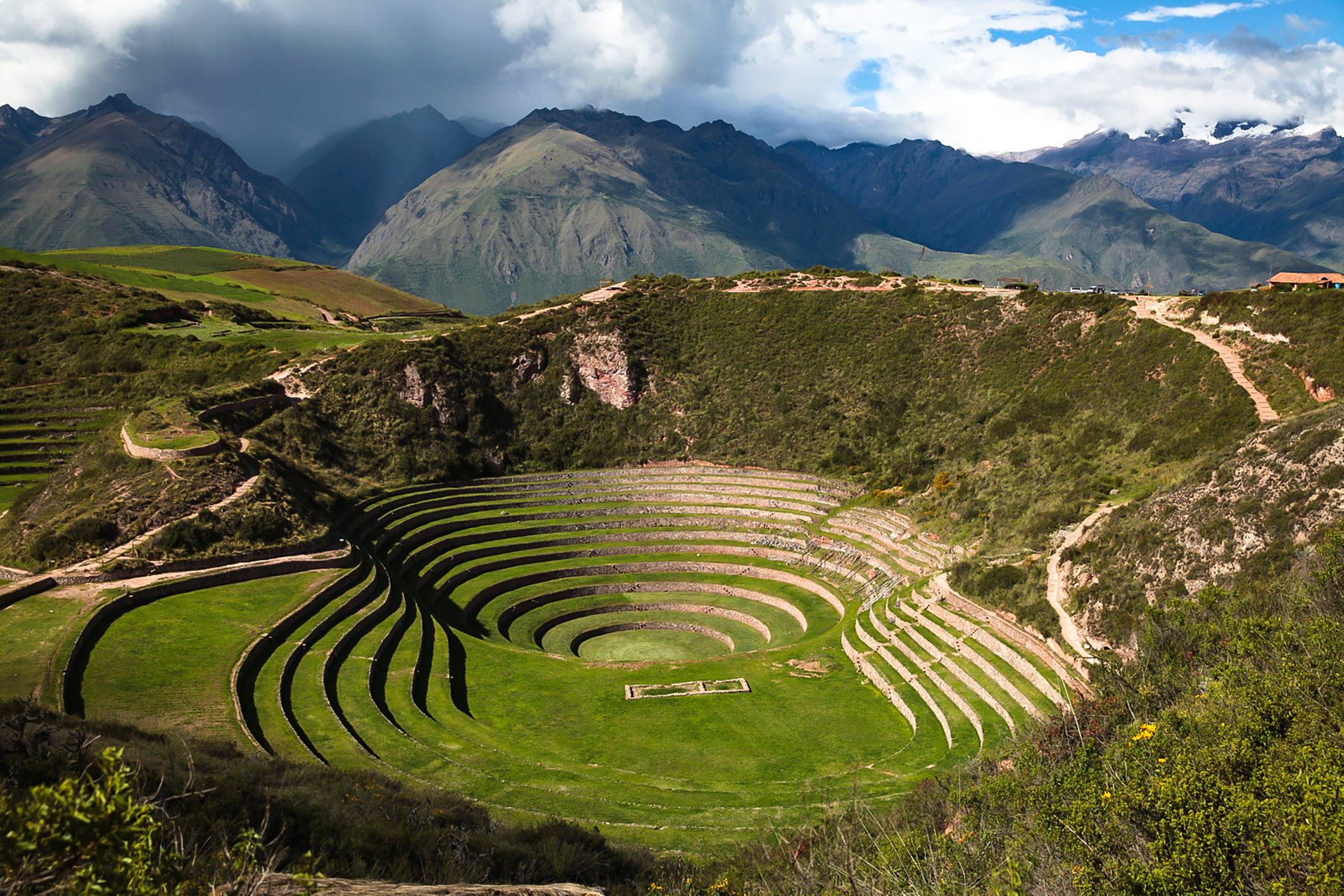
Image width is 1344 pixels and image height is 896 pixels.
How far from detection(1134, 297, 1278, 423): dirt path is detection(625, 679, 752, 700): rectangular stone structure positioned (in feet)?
81.4

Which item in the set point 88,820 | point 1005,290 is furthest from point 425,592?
point 1005,290

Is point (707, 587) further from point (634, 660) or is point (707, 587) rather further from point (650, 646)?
point (634, 660)

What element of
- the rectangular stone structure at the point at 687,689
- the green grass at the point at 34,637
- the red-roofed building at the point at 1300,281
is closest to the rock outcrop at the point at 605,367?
the rectangular stone structure at the point at 687,689

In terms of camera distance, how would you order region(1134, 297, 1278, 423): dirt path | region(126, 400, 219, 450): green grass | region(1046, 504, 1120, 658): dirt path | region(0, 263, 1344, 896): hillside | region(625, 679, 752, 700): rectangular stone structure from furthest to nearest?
region(126, 400, 219, 450): green grass < region(1134, 297, 1278, 423): dirt path < region(625, 679, 752, 700): rectangular stone structure < region(1046, 504, 1120, 658): dirt path < region(0, 263, 1344, 896): hillside

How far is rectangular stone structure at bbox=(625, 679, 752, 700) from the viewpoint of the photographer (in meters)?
29.1

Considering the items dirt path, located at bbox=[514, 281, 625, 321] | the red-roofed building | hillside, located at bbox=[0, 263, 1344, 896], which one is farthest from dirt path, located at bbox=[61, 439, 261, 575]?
the red-roofed building

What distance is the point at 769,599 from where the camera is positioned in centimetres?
3978

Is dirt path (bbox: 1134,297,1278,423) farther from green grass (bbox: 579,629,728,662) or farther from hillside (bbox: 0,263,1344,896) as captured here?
green grass (bbox: 579,629,728,662)

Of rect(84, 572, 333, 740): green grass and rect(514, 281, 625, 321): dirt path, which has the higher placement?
rect(514, 281, 625, 321): dirt path

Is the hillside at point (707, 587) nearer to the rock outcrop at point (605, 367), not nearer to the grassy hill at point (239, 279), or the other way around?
the rock outcrop at point (605, 367)

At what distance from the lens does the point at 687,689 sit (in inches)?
1161

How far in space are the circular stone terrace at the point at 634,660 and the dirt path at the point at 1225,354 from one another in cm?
1557

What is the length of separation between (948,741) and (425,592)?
993 inches

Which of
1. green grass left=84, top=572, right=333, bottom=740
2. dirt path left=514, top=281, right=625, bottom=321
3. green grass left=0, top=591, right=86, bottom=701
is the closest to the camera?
green grass left=0, top=591, right=86, bottom=701
